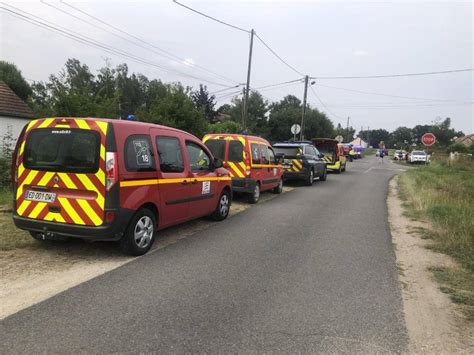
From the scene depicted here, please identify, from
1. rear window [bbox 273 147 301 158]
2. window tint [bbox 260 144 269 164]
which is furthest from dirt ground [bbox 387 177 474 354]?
rear window [bbox 273 147 301 158]

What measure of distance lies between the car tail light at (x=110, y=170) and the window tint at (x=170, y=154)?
1095 mm

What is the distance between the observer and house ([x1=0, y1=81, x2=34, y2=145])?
16.7m

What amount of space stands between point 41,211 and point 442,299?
5276mm

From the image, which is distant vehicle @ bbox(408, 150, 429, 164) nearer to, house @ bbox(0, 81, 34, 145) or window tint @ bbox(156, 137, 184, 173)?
house @ bbox(0, 81, 34, 145)

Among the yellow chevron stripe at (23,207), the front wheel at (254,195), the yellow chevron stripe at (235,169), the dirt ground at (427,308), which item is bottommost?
the dirt ground at (427,308)

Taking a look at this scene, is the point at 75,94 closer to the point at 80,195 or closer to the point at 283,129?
the point at 80,195

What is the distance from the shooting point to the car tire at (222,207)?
337 inches

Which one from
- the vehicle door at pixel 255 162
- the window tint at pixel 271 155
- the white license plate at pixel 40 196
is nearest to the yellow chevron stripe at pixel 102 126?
the white license plate at pixel 40 196

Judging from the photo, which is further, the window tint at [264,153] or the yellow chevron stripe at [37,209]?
the window tint at [264,153]

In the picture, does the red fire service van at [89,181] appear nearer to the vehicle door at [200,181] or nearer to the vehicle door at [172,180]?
the vehicle door at [172,180]

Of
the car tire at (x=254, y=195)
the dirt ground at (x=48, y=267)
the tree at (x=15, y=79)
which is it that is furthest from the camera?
the tree at (x=15, y=79)

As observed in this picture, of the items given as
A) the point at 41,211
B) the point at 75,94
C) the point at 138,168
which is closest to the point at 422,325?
the point at 138,168

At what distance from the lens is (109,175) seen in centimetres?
528

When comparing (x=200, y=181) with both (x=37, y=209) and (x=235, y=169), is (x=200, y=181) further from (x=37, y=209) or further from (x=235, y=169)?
(x=235, y=169)
